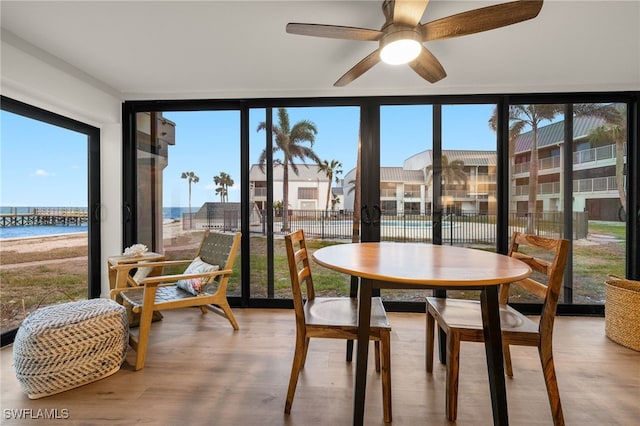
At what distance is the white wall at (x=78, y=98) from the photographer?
2055 millimetres

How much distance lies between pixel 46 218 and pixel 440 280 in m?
3.40

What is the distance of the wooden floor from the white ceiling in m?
2.31

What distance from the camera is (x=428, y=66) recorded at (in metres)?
1.83

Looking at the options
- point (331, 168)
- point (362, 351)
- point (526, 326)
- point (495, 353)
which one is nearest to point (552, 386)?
point (526, 326)

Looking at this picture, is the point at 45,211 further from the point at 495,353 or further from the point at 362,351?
the point at 495,353

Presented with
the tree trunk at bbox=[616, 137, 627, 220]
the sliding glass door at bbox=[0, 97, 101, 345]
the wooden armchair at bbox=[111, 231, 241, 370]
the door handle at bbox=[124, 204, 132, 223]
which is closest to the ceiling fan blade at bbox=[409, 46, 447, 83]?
the wooden armchair at bbox=[111, 231, 241, 370]

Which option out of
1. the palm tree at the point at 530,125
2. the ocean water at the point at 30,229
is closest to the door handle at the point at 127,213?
the ocean water at the point at 30,229

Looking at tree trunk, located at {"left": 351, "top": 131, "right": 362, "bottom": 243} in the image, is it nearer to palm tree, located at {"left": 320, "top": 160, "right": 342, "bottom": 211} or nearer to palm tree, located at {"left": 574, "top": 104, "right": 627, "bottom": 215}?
palm tree, located at {"left": 320, "top": 160, "right": 342, "bottom": 211}

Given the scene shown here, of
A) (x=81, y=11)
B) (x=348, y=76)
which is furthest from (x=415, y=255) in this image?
(x=81, y=11)

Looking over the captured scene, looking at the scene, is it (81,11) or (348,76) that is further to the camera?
(348,76)

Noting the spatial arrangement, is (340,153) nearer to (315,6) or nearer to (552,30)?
(315,6)

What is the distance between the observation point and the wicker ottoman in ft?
5.35

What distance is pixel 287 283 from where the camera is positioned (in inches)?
126

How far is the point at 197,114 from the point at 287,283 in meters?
2.16
